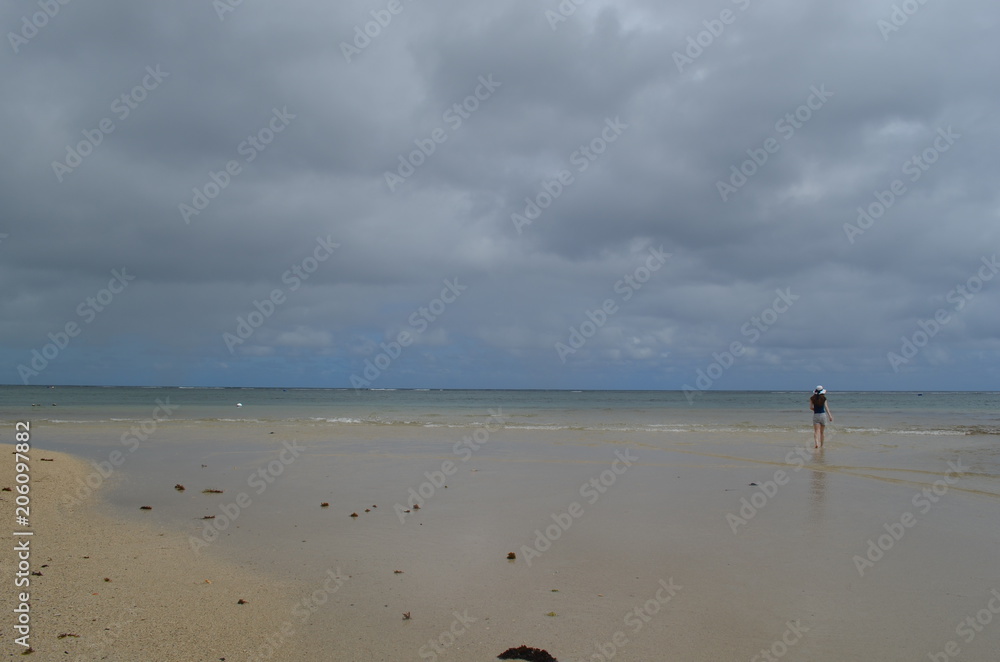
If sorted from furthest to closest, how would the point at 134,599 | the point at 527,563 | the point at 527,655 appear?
the point at 527,563, the point at 134,599, the point at 527,655

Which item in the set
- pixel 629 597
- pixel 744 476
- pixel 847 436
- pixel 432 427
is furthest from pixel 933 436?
pixel 629 597

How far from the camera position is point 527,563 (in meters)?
7.02

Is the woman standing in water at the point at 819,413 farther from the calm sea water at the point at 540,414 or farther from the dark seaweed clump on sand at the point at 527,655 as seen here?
the dark seaweed clump on sand at the point at 527,655

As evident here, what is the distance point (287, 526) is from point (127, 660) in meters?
4.24

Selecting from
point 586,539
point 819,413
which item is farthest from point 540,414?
point 586,539

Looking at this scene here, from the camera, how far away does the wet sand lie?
16.5ft

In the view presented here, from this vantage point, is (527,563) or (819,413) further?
(819,413)

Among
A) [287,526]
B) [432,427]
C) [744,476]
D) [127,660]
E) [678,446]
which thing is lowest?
[127,660]

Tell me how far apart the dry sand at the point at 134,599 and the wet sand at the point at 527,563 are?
3cm

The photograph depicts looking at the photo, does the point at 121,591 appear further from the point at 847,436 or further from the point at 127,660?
the point at 847,436

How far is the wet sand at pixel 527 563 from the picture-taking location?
5.04 m

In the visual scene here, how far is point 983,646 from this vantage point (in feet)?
16.7

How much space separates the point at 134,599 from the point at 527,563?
12.9 ft

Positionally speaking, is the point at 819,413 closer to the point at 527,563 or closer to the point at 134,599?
the point at 527,563
